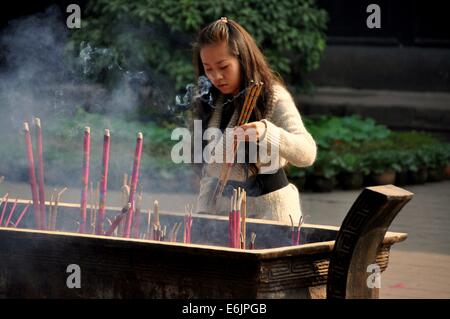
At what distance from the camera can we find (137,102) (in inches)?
458

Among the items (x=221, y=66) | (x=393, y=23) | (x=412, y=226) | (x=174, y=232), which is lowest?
(x=412, y=226)

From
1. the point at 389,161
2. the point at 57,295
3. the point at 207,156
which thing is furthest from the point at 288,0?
the point at 57,295

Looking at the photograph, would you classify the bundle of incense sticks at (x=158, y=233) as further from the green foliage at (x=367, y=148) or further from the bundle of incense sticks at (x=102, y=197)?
the green foliage at (x=367, y=148)

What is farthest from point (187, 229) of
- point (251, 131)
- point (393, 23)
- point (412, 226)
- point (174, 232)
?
point (393, 23)

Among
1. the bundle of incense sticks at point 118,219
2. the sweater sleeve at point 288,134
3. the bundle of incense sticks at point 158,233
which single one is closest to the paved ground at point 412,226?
the sweater sleeve at point 288,134

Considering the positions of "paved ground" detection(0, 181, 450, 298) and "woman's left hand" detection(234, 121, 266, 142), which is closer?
"woman's left hand" detection(234, 121, 266, 142)

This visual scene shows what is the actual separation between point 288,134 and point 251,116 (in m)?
0.25

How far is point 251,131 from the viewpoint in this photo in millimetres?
4195

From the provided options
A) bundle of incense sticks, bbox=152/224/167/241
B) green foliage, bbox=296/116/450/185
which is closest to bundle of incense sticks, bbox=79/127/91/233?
bundle of incense sticks, bbox=152/224/167/241

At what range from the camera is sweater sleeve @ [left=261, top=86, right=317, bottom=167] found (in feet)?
13.9

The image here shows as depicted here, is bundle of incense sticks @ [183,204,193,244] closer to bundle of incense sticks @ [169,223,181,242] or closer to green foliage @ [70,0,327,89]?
bundle of incense sticks @ [169,223,181,242]

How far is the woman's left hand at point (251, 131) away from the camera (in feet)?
13.7

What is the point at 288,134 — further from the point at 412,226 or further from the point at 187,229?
the point at 412,226

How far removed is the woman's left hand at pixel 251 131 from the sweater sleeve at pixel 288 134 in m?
0.02
